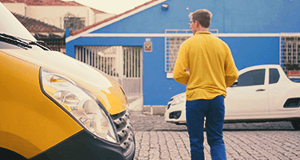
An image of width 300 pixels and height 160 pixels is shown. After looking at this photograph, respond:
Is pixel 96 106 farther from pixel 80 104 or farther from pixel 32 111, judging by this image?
pixel 32 111

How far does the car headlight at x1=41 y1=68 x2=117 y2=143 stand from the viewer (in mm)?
1862

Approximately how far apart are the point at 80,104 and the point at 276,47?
38.5 feet

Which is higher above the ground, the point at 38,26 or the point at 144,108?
the point at 38,26

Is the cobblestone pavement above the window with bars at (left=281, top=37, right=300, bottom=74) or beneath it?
beneath

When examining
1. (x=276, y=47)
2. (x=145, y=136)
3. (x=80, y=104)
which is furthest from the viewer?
(x=276, y=47)

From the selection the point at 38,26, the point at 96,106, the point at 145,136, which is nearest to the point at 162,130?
the point at 145,136

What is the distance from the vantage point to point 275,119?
789 cm

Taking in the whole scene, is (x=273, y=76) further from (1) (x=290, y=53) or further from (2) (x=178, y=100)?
(1) (x=290, y=53)

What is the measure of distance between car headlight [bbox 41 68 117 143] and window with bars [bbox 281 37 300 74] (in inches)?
454

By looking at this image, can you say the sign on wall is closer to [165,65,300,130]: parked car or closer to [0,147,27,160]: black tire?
[165,65,300,130]: parked car

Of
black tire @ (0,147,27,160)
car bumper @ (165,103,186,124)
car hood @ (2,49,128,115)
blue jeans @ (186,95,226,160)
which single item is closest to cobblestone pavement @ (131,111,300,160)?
car bumper @ (165,103,186,124)

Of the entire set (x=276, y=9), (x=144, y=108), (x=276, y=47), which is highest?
(x=276, y=9)

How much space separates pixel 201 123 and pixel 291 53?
1049 centimetres

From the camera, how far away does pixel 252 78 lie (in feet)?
26.9
